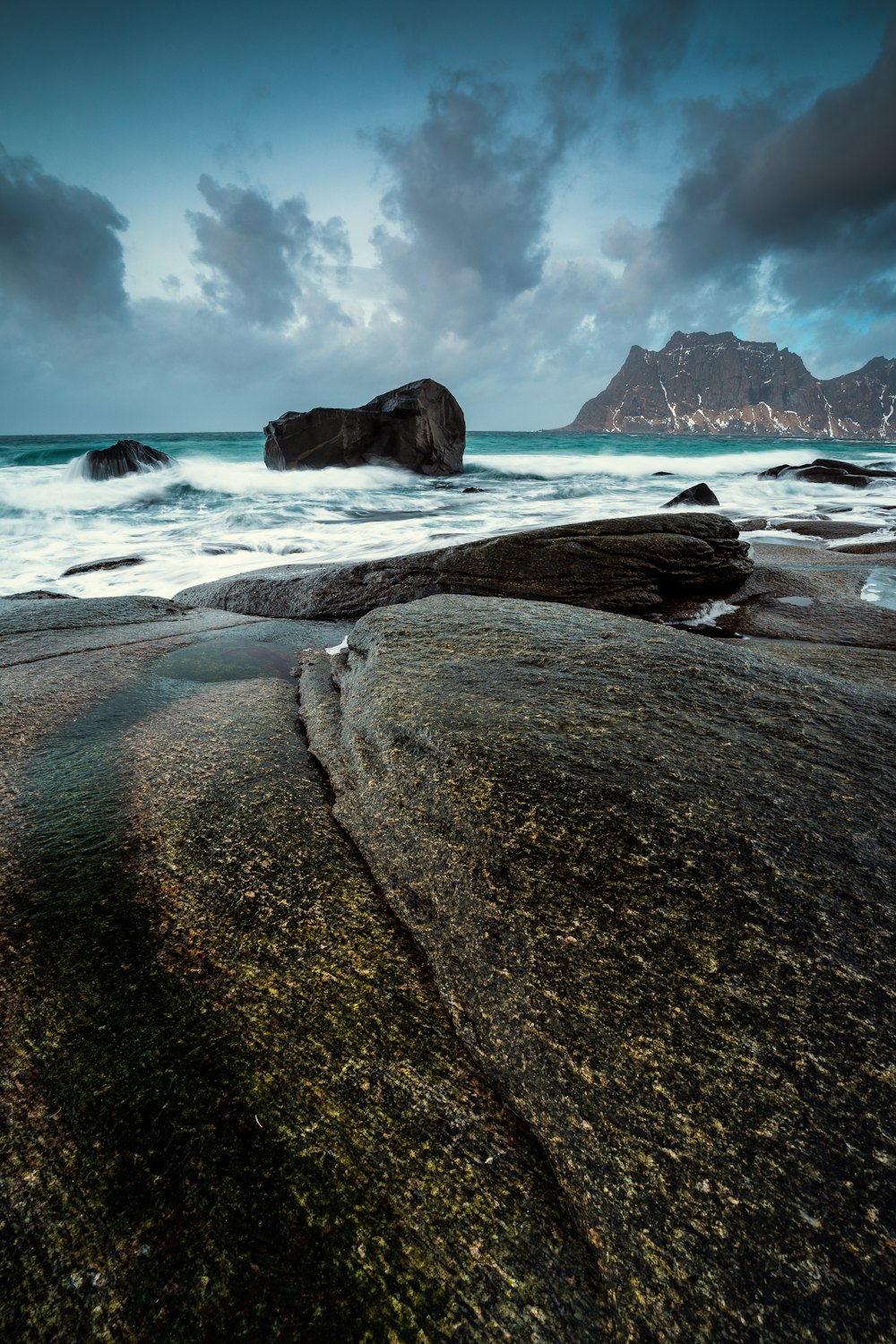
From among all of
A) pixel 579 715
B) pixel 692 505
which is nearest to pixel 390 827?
pixel 579 715

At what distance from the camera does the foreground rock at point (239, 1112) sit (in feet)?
3.00

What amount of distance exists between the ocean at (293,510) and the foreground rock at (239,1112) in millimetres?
5547

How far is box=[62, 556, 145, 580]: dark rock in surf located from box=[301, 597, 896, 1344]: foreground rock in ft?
26.9

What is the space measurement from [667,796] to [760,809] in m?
0.24

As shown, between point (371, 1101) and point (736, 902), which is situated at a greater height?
point (736, 902)

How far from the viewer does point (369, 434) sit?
941 inches

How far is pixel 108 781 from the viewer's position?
2.18 m

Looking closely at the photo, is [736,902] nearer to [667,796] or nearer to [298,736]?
[667,796]

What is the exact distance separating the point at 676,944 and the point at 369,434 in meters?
24.9

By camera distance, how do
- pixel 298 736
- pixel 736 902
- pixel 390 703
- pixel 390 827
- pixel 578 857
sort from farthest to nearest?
1. pixel 298 736
2. pixel 390 703
3. pixel 390 827
4. pixel 578 857
5. pixel 736 902

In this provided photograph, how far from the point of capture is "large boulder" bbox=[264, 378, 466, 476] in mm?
23406

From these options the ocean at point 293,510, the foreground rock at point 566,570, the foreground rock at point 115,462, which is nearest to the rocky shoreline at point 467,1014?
the foreground rock at point 566,570

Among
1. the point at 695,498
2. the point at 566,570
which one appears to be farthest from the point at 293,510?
the point at 566,570

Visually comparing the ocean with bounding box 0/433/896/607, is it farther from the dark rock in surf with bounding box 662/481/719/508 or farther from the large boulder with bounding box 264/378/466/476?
the large boulder with bounding box 264/378/466/476
